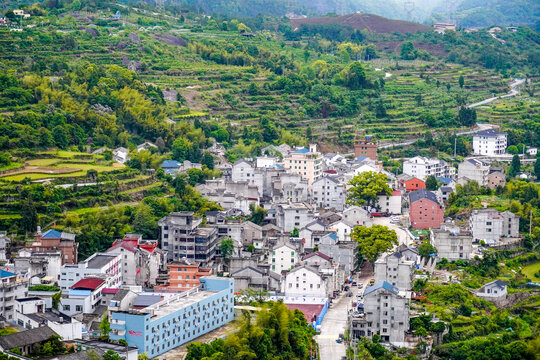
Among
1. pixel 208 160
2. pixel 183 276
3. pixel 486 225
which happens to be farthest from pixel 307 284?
pixel 208 160

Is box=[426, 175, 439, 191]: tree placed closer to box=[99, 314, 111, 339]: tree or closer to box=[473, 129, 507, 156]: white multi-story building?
box=[473, 129, 507, 156]: white multi-story building

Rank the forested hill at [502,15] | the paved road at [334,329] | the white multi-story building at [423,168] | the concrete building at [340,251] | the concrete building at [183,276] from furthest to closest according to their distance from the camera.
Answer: the forested hill at [502,15], the white multi-story building at [423,168], the concrete building at [340,251], the concrete building at [183,276], the paved road at [334,329]

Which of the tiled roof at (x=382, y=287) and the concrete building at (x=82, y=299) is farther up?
the concrete building at (x=82, y=299)

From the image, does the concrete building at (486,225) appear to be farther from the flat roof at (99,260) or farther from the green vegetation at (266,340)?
the flat roof at (99,260)

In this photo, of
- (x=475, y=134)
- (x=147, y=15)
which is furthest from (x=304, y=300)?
(x=147, y=15)

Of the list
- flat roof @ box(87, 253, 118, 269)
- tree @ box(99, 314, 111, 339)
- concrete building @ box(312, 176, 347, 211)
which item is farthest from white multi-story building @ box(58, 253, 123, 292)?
concrete building @ box(312, 176, 347, 211)

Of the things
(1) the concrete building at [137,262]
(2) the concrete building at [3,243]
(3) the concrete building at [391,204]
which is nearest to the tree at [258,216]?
(3) the concrete building at [391,204]

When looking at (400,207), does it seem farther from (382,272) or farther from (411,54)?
(411,54)
